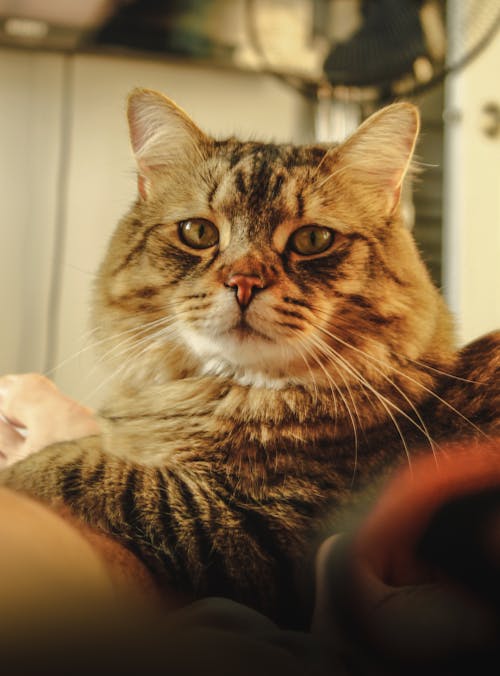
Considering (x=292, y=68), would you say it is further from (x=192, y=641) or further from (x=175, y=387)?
(x=192, y=641)

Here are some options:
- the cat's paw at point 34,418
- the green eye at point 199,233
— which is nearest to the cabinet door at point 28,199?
the cat's paw at point 34,418

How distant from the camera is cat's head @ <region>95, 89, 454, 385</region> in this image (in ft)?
2.84

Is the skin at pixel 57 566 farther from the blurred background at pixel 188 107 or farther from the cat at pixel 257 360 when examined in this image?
the blurred background at pixel 188 107

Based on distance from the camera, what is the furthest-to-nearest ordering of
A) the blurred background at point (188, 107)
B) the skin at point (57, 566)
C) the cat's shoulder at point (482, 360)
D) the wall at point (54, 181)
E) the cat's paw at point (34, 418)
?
the wall at point (54, 181), the blurred background at point (188, 107), the cat's paw at point (34, 418), the cat's shoulder at point (482, 360), the skin at point (57, 566)

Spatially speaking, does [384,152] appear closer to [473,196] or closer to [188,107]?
[188,107]

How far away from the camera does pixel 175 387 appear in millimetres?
931

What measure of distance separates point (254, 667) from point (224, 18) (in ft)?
8.30

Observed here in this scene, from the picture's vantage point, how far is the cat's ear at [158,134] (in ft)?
3.38

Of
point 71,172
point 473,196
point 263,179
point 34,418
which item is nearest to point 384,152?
point 263,179

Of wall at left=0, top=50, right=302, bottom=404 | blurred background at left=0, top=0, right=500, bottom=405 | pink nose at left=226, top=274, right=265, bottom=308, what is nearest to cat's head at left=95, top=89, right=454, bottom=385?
pink nose at left=226, top=274, right=265, bottom=308

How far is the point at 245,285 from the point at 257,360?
0.33ft

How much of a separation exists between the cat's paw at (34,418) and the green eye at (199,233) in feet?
1.27

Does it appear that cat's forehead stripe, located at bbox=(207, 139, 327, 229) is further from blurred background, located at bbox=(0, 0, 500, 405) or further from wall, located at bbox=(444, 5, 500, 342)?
wall, located at bbox=(444, 5, 500, 342)

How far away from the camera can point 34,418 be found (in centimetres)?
120
